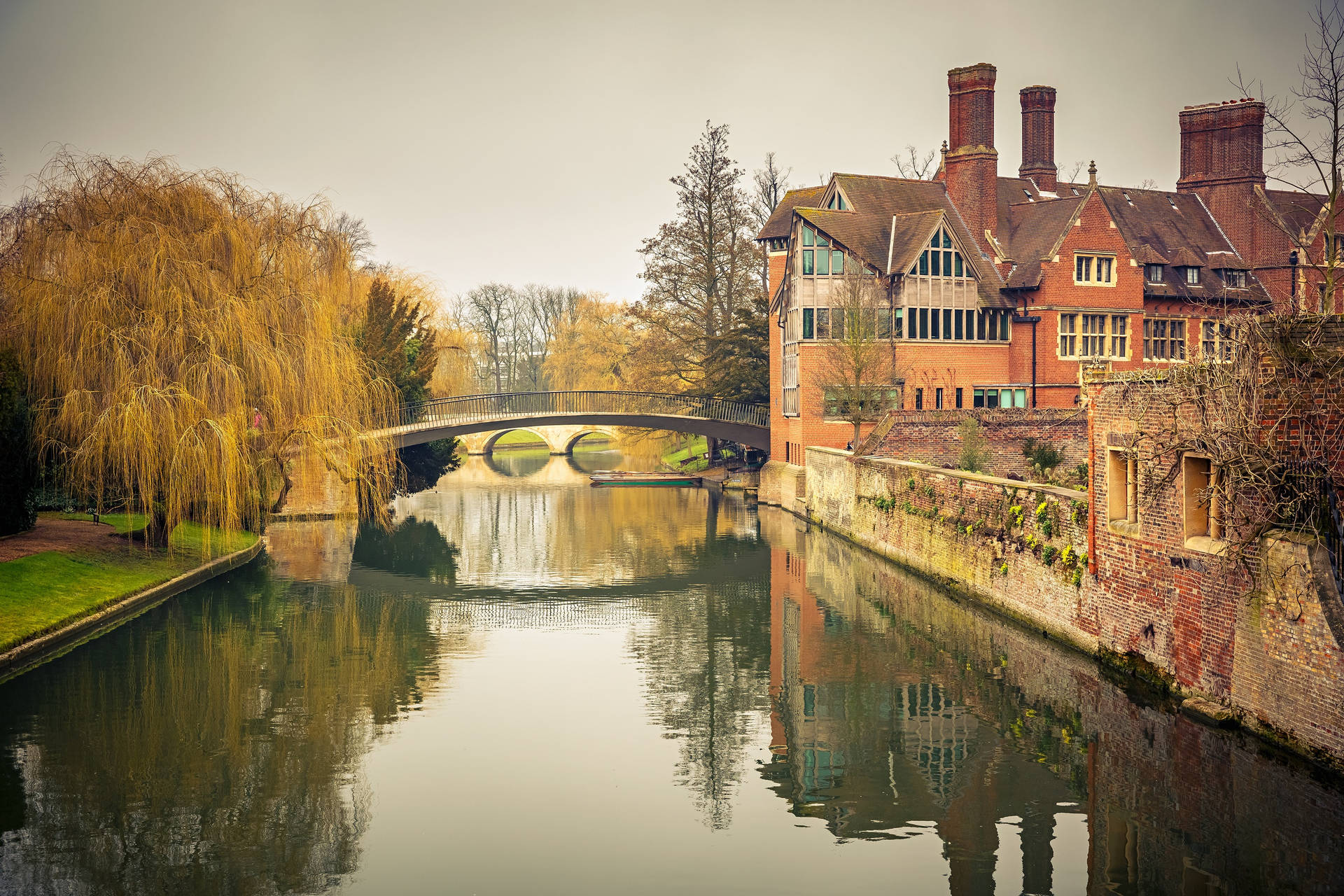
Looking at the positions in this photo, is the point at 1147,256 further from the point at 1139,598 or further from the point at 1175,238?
the point at 1139,598

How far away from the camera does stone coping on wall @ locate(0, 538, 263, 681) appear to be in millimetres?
16906

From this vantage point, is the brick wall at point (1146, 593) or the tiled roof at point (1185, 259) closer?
the brick wall at point (1146, 593)

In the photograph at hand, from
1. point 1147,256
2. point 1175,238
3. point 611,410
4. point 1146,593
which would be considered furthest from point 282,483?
point 1175,238

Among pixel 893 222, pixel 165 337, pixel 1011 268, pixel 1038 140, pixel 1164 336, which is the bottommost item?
pixel 165 337

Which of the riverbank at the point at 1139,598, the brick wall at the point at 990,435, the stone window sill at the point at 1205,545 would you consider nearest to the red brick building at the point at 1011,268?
the brick wall at the point at 990,435

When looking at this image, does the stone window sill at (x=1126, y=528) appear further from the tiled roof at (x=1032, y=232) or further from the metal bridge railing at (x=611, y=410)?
the tiled roof at (x=1032, y=232)

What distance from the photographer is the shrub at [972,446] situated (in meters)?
31.1

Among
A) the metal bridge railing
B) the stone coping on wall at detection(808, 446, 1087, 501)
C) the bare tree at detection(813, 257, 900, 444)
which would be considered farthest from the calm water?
the metal bridge railing

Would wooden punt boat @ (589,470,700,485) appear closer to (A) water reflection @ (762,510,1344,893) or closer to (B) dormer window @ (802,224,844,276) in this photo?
(B) dormer window @ (802,224,844,276)

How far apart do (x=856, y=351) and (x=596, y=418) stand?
12564 millimetres

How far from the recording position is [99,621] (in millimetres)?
19797

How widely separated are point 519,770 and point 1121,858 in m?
6.52

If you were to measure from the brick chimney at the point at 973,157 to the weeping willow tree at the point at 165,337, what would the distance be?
85.1 feet

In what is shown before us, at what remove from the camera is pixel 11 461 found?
21516 mm
